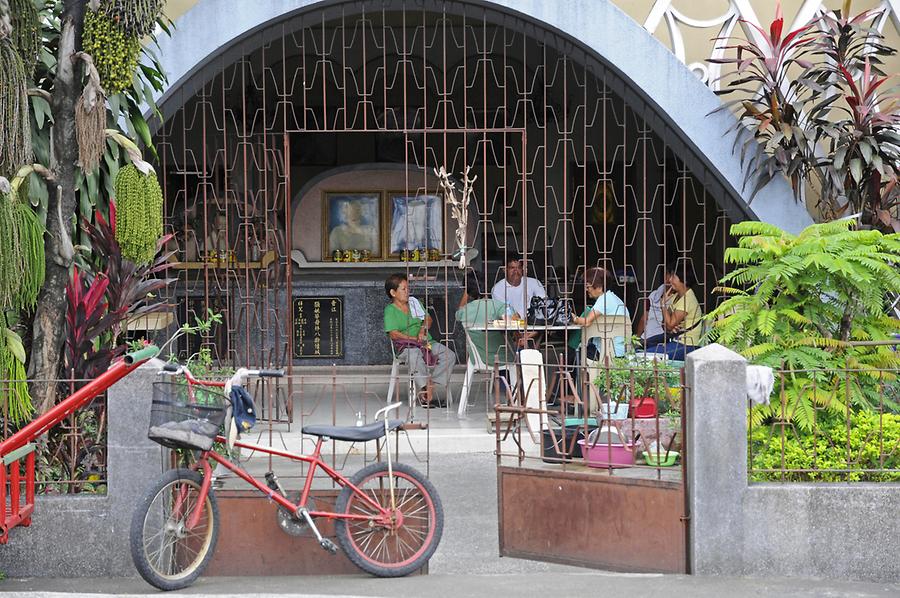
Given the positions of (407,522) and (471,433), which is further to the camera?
(471,433)

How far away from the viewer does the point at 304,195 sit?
14.7 metres

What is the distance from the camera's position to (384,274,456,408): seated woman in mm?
10656

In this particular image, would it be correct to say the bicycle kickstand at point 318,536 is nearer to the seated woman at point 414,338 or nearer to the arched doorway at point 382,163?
the seated woman at point 414,338

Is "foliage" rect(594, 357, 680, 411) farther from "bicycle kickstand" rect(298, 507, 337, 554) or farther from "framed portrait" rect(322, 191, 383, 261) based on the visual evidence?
"framed portrait" rect(322, 191, 383, 261)

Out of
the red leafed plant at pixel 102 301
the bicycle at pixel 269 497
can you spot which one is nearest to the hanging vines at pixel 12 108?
the red leafed plant at pixel 102 301

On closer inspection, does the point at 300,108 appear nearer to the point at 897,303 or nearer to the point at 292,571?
the point at 897,303

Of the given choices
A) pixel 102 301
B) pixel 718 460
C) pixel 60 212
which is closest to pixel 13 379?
pixel 102 301

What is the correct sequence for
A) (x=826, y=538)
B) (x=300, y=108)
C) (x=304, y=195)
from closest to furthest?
(x=826, y=538)
(x=304, y=195)
(x=300, y=108)

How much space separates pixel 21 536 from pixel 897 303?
21.7ft

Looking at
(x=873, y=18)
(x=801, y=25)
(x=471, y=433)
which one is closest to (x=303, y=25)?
(x=471, y=433)

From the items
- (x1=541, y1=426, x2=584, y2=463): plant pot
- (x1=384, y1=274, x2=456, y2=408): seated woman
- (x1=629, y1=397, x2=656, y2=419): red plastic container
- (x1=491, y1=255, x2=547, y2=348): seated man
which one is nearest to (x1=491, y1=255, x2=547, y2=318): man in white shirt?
(x1=491, y1=255, x2=547, y2=348): seated man

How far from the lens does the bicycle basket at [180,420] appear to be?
5.39m

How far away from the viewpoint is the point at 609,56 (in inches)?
376

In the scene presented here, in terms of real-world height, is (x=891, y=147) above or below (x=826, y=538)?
above
